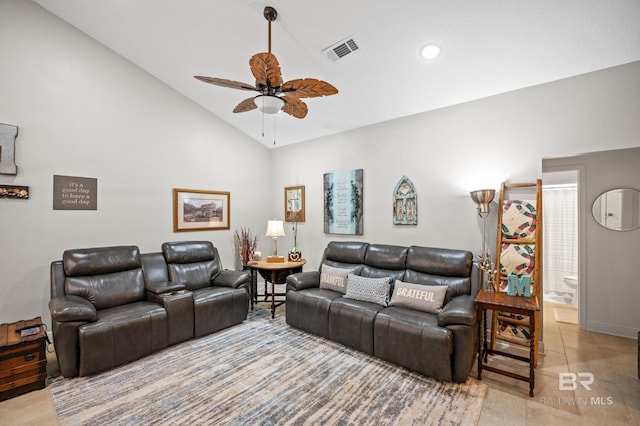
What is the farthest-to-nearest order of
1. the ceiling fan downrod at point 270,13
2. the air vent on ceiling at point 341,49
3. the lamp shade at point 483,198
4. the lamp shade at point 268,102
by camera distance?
the lamp shade at point 483,198
the air vent on ceiling at point 341,49
the ceiling fan downrod at point 270,13
the lamp shade at point 268,102

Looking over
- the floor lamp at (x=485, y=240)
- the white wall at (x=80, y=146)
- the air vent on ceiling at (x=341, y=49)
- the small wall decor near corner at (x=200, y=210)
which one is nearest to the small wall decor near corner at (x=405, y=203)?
the floor lamp at (x=485, y=240)

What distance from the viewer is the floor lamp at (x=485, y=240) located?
285 cm

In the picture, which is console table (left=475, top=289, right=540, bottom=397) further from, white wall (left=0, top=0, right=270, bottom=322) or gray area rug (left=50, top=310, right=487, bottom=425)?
white wall (left=0, top=0, right=270, bottom=322)

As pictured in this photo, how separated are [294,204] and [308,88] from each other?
10.5 ft

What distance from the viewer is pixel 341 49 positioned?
9.60 ft

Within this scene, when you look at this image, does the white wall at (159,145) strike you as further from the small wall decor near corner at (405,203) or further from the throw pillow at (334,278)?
the throw pillow at (334,278)

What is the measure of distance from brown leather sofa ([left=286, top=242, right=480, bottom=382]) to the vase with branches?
1362 mm

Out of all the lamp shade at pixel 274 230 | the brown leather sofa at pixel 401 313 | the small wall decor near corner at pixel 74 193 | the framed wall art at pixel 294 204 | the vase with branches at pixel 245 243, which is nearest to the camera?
the brown leather sofa at pixel 401 313

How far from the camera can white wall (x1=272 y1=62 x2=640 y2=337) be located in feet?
8.89

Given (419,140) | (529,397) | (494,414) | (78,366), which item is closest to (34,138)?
(78,366)

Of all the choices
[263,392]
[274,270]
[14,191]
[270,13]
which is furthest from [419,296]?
[14,191]

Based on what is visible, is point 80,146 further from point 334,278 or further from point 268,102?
point 334,278

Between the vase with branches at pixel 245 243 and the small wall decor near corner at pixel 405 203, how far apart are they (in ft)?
8.05

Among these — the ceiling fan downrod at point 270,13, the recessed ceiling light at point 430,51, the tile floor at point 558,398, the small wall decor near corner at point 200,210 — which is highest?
the ceiling fan downrod at point 270,13
